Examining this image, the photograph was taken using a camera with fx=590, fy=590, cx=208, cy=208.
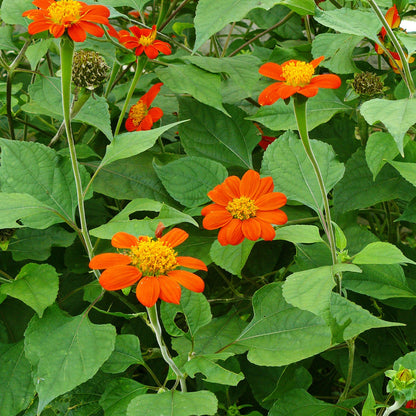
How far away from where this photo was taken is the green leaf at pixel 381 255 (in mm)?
610

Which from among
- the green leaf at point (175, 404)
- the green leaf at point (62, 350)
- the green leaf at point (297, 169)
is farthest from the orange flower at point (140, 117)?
the green leaf at point (175, 404)

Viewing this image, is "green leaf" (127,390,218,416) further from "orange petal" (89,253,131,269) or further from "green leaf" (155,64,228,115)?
"green leaf" (155,64,228,115)

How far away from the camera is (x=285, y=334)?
70 centimetres

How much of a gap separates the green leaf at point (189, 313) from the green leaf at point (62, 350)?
66 mm

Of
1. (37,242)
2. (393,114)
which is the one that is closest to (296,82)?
(393,114)

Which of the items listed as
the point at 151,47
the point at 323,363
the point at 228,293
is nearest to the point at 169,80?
the point at 151,47

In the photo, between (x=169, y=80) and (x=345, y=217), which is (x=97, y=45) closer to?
(x=169, y=80)

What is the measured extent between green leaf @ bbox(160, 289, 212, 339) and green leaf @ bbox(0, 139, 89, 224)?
0.56 feet

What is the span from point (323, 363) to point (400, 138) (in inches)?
25.0

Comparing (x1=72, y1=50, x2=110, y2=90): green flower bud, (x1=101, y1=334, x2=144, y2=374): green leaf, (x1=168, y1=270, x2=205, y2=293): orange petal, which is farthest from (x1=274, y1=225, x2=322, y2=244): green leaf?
(x1=72, y1=50, x2=110, y2=90): green flower bud

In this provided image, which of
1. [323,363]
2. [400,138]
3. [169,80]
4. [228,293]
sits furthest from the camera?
[323,363]

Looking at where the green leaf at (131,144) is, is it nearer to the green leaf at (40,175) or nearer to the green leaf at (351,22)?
the green leaf at (40,175)

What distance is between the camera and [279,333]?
71cm

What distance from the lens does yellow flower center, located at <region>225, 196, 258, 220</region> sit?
0.68 meters
